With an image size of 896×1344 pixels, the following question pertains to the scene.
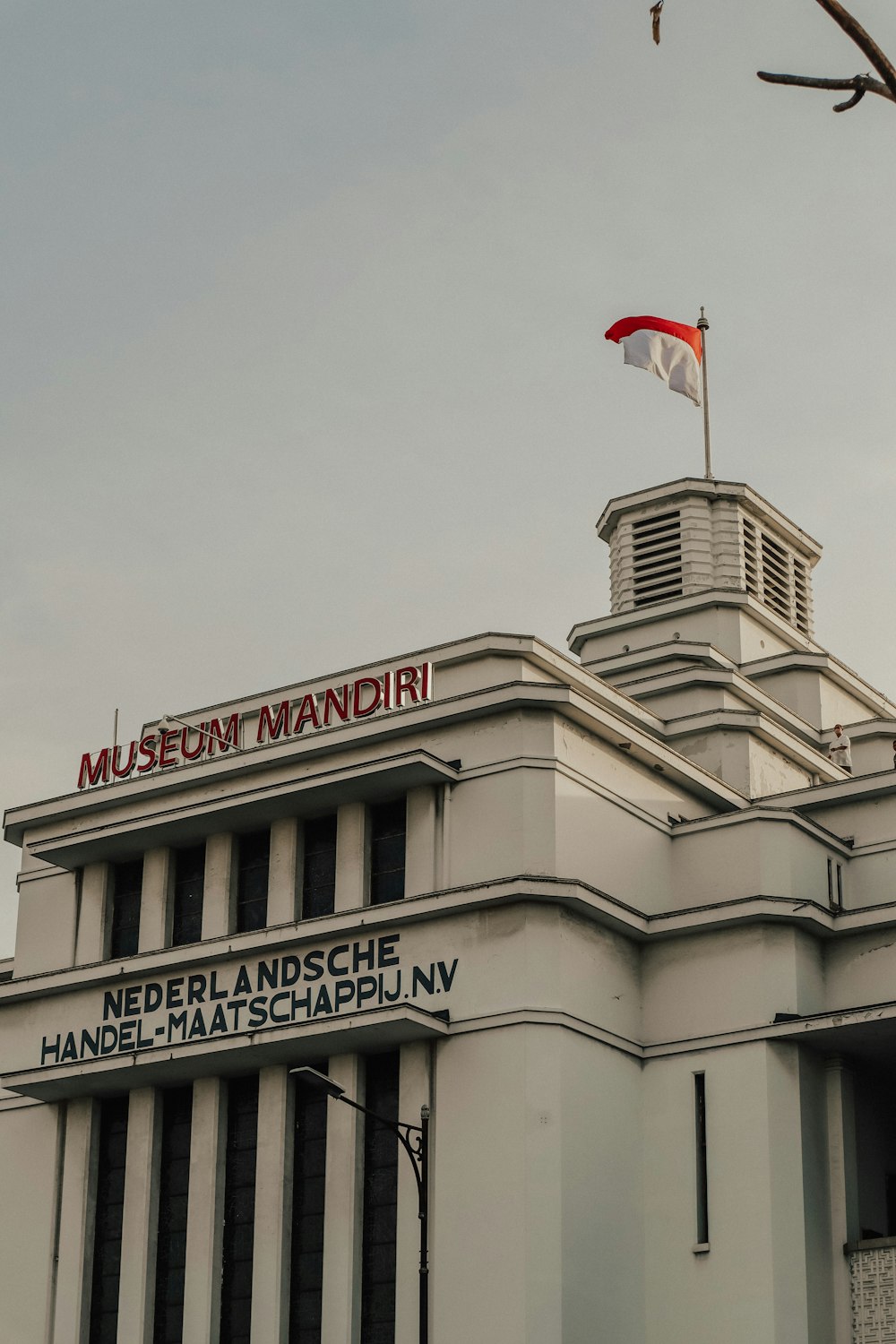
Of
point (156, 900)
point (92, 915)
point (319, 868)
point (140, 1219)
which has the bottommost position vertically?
point (140, 1219)

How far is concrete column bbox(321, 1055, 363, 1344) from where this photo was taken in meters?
37.2

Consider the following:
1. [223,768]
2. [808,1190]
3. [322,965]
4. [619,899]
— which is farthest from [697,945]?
[223,768]

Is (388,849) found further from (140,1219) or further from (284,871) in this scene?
(140,1219)

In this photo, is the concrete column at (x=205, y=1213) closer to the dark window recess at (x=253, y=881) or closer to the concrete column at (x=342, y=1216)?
the concrete column at (x=342, y=1216)

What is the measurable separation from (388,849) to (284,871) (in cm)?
241

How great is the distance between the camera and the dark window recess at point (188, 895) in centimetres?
4284

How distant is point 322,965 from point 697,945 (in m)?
7.80

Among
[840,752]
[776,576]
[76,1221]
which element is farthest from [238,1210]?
[776,576]

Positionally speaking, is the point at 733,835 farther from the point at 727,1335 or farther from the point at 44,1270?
the point at 44,1270

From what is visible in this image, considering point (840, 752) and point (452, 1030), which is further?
point (840, 752)

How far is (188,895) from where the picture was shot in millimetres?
43344

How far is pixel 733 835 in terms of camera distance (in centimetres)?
4106

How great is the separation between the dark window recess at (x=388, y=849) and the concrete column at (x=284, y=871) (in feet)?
5.74

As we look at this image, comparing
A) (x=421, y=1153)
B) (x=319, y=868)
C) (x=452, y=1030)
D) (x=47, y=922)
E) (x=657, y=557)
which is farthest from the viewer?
(x=657, y=557)
